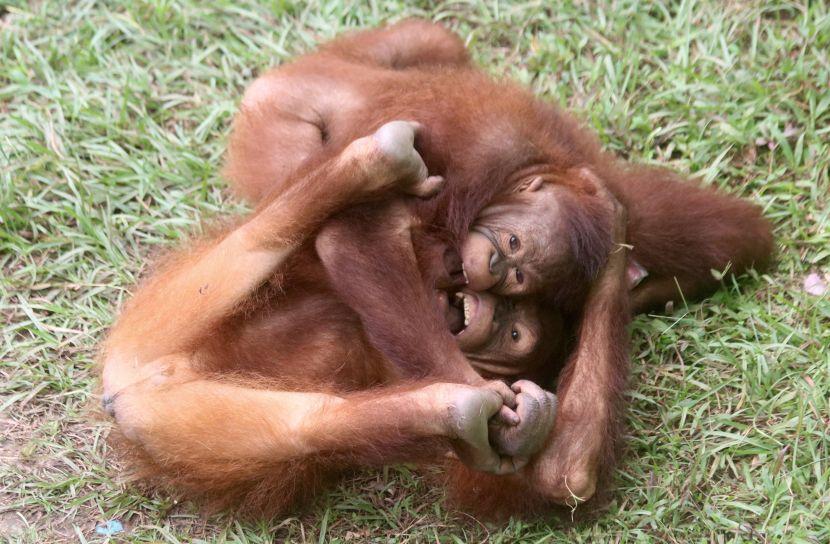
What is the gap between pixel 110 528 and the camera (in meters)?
4.36

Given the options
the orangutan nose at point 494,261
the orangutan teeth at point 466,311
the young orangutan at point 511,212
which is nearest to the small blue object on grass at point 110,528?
the young orangutan at point 511,212

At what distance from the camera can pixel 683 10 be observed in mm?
5535

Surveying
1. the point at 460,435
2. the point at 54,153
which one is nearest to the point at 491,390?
the point at 460,435

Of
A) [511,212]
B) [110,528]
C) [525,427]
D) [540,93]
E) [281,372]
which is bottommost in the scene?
[110,528]

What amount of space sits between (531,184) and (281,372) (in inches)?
46.5

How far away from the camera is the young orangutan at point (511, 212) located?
4.08 metres

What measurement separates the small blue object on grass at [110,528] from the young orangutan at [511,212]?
1.26 meters

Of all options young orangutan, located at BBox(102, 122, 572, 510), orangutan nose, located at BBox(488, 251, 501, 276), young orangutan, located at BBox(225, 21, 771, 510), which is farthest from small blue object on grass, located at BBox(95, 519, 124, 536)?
orangutan nose, located at BBox(488, 251, 501, 276)

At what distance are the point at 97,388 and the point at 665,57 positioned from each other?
10.0 ft

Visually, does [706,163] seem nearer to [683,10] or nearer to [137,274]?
[683,10]

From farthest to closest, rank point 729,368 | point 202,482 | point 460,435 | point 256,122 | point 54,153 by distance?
point 54,153 → point 256,122 → point 729,368 → point 202,482 → point 460,435

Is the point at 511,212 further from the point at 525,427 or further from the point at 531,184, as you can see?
the point at 525,427

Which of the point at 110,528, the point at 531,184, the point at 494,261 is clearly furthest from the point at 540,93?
the point at 110,528

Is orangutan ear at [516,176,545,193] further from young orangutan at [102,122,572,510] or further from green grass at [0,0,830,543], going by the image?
green grass at [0,0,830,543]
